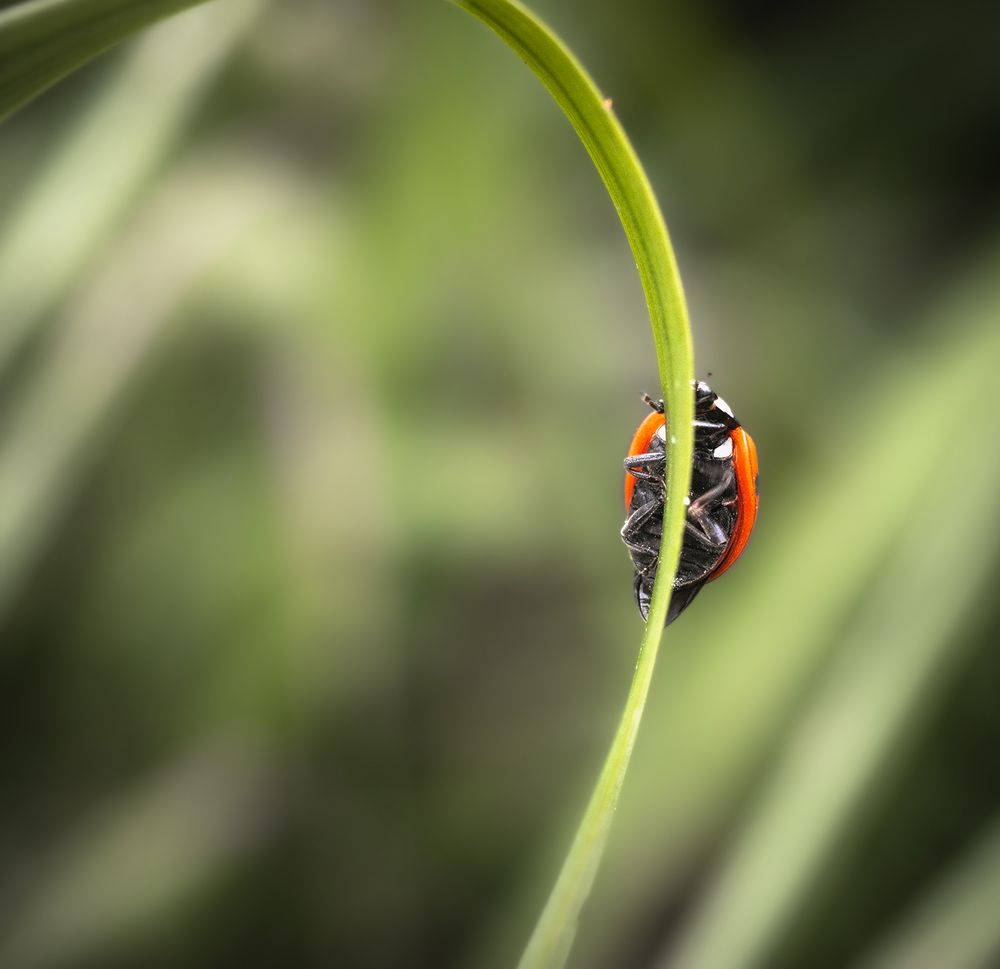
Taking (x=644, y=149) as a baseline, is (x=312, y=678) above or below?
below

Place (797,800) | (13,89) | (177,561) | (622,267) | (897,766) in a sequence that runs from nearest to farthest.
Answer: (13,89)
(797,800)
(897,766)
(177,561)
(622,267)

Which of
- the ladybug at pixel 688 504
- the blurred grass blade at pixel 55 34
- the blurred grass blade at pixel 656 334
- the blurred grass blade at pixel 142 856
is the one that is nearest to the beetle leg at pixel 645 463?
the ladybug at pixel 688 504

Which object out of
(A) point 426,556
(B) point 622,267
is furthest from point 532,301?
(A) point 426,556

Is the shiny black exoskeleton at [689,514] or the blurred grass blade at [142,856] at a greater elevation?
the shiny black exoskeleton at [689,514]

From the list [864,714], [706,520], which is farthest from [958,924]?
[706,520]

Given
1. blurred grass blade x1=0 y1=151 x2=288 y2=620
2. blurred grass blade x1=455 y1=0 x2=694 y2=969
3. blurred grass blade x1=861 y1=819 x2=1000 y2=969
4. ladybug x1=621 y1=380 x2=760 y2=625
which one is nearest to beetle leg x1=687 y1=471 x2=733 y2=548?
ladybug x1=621 y1=380 x2=760 y2=625

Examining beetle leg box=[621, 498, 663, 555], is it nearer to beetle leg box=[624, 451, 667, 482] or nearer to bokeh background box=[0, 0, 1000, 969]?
beetle leg box=[624, 451, 667, 482]

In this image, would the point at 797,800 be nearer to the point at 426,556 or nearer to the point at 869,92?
the point at 426,556

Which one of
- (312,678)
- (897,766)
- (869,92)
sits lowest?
(312,678)

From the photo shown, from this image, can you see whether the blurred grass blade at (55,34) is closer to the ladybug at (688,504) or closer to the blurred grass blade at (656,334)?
the blurred grass blade at (656,334)
